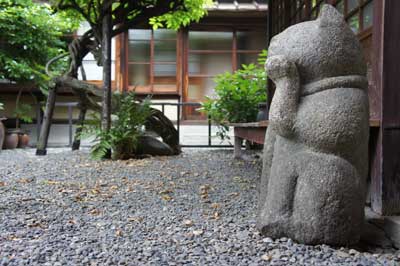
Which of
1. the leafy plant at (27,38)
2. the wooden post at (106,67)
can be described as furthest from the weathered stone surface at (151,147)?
the leafy plant at (27,38)

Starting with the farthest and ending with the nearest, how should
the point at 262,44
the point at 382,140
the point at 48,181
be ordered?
the point at 262,44, the point at 48,181, the point at 382,140

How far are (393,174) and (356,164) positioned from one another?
0.69 m

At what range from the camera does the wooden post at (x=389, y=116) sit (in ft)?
8.74

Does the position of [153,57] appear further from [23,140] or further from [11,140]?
[11,140]

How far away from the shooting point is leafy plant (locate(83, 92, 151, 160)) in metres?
5.95

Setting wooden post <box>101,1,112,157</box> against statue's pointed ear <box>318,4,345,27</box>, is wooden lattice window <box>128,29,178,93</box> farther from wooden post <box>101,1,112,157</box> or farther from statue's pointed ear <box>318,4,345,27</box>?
statue's pointed ear <box>318,4,345,27</box>

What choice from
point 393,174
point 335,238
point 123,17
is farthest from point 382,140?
point 123,17

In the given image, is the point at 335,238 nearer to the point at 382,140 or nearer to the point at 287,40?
the point at 382,140

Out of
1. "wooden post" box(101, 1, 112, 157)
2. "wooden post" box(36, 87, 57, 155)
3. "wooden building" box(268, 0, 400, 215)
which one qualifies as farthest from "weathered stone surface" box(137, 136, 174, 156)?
"wooden building" box(268, 0, 400, 215)

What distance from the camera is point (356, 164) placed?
2.17m

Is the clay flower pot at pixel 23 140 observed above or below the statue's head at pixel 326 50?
below

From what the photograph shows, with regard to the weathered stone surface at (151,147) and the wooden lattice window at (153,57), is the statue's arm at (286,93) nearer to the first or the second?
the weathered stone surface at (151,147)

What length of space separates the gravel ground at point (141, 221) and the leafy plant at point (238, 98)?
6.84ft

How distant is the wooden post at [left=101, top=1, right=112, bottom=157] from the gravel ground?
131 cm
